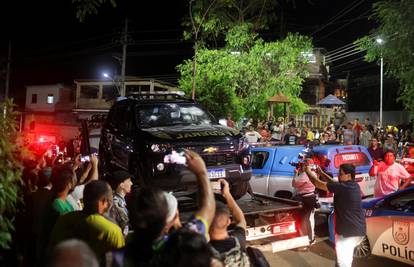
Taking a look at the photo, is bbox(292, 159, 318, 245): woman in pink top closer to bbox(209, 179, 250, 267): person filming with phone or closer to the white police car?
the white police car

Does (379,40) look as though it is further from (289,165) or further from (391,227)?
(391,227)

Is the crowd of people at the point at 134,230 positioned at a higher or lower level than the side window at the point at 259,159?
lower

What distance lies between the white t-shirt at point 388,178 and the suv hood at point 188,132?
3.21m

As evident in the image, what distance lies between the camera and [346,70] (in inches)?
2191

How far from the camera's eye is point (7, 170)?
11.5 ft

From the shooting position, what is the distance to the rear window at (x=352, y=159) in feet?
31.2

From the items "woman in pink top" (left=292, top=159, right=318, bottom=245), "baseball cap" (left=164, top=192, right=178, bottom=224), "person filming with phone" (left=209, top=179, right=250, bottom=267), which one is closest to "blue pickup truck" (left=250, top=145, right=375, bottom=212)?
"woman in pink top" (left=292, top=159, right=318, bottom=245)

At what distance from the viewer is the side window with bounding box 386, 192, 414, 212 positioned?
6980mm

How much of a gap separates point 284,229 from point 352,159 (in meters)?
3.74

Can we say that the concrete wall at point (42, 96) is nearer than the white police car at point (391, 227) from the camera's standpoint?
No

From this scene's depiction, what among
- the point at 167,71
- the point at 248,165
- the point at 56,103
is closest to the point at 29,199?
the point at 248,165

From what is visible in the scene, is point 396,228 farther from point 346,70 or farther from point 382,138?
point 346,70

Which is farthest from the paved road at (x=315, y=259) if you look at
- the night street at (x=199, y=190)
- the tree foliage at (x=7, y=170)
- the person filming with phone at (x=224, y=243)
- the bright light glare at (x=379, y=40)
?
the bright light glare at (x=379, y=40)

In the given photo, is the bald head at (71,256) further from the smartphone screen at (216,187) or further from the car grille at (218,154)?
the car grille at (218,154)
